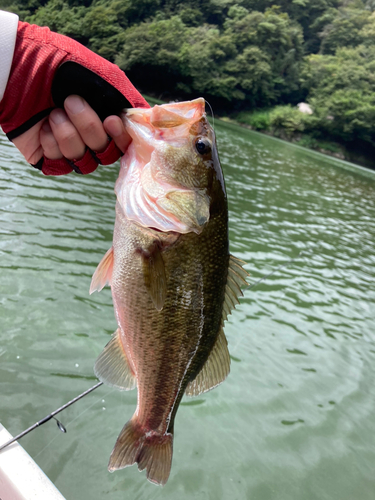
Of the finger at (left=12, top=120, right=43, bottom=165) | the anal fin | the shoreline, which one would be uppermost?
the finger at (left=12, top=120, right=43, bottom=165)

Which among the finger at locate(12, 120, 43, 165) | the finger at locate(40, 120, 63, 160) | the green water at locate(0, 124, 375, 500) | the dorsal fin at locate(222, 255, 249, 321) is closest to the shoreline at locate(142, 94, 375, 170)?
the green water at locate(0, 124, 375, 500)

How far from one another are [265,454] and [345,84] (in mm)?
60632

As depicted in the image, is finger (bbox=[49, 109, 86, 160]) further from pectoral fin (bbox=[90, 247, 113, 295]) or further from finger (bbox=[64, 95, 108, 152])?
pectoral fin (bbox=[90, 247, 113, 295])

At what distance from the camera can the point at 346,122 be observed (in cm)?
4722

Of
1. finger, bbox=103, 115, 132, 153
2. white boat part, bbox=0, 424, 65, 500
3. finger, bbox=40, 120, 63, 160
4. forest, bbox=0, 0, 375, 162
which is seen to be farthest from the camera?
forest, bbox=0, 0, 375, 162

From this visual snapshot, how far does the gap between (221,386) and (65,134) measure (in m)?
3.54

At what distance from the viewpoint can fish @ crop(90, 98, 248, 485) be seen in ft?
5.02

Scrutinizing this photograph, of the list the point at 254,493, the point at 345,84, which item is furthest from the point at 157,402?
the point at 345,84

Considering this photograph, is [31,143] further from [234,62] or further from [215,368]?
[234,62]

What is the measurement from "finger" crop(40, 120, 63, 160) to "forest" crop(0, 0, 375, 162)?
4994cm

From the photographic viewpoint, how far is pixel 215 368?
5.79 ft

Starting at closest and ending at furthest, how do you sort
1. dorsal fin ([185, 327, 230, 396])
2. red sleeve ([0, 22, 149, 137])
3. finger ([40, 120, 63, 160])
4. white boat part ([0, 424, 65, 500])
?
red sleeve ([0, 22, 149, 137]) → finger ([40, 120, 63, 160]) → dorsal fin ([185, 327, 230, 396]) → white boat part ([0, 424, 65, 500])

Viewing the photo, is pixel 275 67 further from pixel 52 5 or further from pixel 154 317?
pixel 154 317

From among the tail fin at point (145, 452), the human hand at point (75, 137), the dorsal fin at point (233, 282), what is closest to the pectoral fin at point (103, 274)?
the human hand at point (75, 137)
